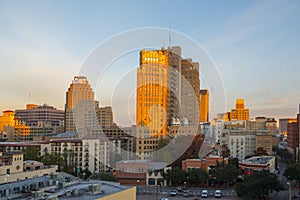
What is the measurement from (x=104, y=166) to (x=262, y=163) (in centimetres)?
854

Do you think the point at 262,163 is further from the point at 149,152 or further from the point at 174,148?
the point at 149,152

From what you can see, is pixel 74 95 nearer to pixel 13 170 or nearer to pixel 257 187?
pixel 13 170

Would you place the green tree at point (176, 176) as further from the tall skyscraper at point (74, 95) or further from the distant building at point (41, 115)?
the distant building at point (41, 115)

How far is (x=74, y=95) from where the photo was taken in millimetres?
43500

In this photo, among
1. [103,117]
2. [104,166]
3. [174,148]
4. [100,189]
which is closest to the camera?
[100,189]

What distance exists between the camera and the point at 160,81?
2553 cm

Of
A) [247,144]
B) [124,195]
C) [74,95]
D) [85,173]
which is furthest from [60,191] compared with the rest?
[74,95]

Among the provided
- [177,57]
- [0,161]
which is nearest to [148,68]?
[177,57]

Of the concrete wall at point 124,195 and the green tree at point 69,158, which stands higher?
the concrete wall at point 124,195

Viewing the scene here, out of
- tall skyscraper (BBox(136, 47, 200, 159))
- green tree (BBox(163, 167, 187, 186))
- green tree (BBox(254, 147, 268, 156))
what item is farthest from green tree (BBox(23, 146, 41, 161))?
green tree (BBox(254, 147, 268, 156))

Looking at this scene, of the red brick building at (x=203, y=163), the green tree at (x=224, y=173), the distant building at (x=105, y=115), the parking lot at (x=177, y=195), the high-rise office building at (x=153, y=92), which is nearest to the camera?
the parking lot at (x=177, y=195)

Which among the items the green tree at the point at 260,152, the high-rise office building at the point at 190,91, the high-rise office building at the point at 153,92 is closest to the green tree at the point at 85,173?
the high-rise office building at the point at 153,92

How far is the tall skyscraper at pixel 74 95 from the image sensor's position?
40.3m

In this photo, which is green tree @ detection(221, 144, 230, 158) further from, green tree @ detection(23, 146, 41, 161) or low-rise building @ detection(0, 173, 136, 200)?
low-rise building @ detection(0, 173, 136, 200)
